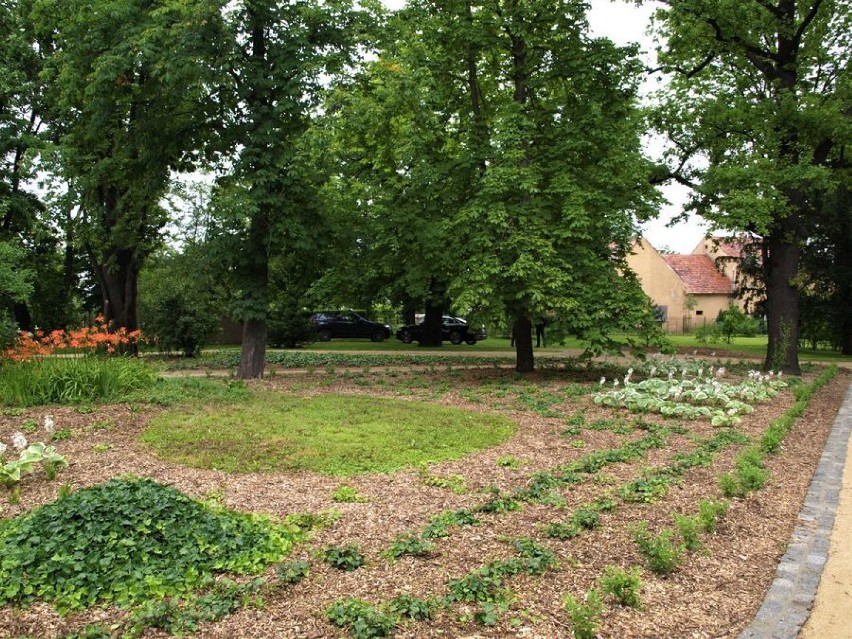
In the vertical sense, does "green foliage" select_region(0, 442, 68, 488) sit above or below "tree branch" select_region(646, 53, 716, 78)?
below

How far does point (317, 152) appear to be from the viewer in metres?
10.7

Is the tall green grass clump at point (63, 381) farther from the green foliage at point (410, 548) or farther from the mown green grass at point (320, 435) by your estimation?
the green foliage at point (410, 548)

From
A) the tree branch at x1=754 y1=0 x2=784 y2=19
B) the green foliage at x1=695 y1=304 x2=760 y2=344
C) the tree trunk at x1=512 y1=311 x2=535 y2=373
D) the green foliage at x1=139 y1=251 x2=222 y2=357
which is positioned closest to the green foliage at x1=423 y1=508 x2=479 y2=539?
the tree trunk at x1=512 y1=311 x2=535 y2=373

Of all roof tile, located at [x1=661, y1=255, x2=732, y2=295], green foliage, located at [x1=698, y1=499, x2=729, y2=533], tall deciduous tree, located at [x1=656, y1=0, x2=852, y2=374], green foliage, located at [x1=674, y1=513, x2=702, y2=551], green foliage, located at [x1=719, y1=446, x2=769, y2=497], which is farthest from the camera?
roof tile, located at [x1=661, y1=255, x2=732, y2=295]

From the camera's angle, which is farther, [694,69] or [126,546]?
[694,69]

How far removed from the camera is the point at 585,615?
2982 millimetres

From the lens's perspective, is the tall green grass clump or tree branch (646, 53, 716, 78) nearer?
the tall green grass clump

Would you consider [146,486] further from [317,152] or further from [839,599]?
[317,152]

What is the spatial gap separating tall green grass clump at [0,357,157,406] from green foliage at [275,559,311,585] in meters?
5.95

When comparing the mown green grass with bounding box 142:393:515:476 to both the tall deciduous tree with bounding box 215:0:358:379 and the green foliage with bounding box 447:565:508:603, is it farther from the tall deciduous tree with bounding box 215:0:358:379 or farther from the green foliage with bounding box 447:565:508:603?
the tall deciduous tree with bounding box 215:0:358:379

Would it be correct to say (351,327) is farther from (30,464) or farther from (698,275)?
(698,275)

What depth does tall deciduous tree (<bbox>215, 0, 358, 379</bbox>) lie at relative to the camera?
36.1ft

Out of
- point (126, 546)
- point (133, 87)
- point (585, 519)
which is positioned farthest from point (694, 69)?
→ point (126, 546)

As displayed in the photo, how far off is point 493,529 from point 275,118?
9155mm
